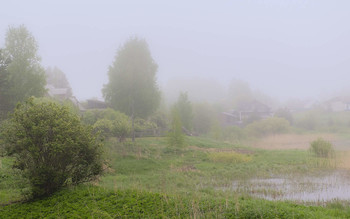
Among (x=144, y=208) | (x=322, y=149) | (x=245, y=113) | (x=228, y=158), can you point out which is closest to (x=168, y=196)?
(x=144, y=208)

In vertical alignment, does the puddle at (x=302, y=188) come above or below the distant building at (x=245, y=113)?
below

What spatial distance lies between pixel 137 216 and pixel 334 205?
7.96m

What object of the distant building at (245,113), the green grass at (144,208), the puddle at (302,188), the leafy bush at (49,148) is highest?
the distant building at (245,113)

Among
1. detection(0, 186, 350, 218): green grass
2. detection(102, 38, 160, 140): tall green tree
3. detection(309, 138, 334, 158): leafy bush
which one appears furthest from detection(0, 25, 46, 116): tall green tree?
detection(309, 138, 334, 158): leafy bush

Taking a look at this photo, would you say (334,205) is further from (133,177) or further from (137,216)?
(133,177)

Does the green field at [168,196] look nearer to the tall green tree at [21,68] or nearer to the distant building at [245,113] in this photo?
the tall green tree at [21,68]

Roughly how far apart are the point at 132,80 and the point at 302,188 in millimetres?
24230

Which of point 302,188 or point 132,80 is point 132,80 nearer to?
point 132,80

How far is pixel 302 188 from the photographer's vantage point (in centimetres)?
1404

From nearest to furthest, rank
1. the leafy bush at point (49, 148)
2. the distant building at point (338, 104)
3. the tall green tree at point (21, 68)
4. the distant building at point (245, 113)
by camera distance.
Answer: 1. the leafy bush at point (49, 148)
2. the tall green tree at point (21, 68)
3. the distant building at point (245, 113)
4. the distant building at point (338, 104)

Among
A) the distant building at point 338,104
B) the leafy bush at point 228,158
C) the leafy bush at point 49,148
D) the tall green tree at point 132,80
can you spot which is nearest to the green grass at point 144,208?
the leafy bush at point 49,148

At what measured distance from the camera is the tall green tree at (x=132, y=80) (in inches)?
1314

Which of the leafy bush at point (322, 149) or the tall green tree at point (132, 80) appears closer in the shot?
the leafy bush at point (322, 149)

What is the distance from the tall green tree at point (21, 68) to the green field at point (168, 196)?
12389 mm
